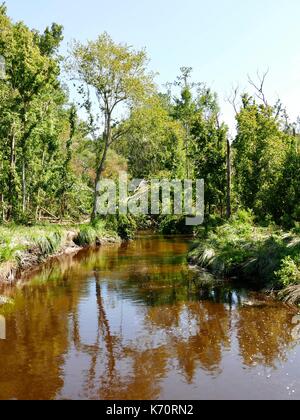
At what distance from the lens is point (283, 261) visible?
11852 millimetres

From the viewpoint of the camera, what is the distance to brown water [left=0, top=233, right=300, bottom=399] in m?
6.66

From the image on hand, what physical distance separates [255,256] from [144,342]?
689 cm

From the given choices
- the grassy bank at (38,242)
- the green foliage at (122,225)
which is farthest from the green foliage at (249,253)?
the green foliage at (122,225)

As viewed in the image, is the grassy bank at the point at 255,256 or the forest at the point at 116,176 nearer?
the grassy bank at the point at 255,256

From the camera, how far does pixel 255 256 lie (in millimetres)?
14703

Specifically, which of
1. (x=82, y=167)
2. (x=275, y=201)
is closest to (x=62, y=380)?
(x=275, y=201)

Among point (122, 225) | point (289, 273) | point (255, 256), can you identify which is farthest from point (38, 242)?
point (122, 225)

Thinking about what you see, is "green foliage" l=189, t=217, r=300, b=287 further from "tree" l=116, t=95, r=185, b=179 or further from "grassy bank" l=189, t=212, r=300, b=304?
"tree" l=116, t=95, r=185, b=179

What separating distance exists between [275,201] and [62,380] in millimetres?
15899

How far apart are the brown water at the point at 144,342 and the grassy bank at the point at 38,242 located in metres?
1.08

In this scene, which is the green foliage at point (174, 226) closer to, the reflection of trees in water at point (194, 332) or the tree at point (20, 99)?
the tree at point (20, 99)

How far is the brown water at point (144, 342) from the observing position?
6.66m

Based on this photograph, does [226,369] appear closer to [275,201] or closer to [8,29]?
[275,201]
